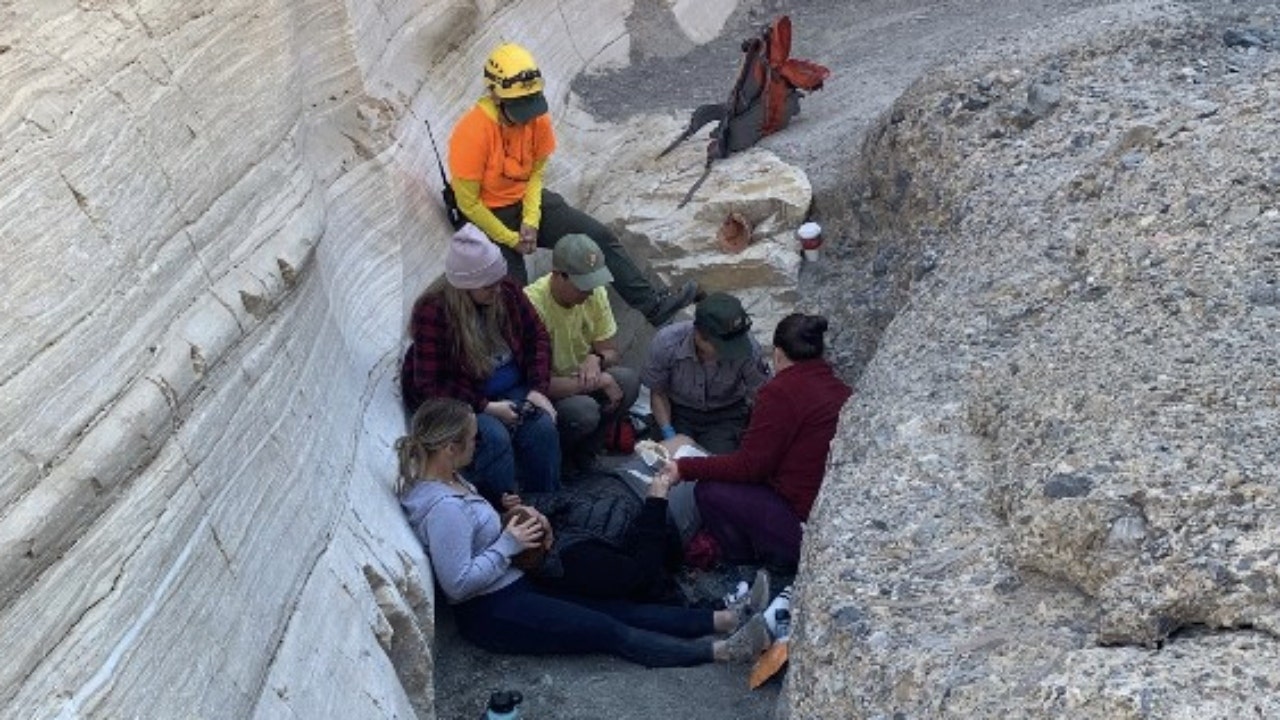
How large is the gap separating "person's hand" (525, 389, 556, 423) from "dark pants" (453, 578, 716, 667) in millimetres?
881

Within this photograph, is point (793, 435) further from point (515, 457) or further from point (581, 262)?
point (581, 262)

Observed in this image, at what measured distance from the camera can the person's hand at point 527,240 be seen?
748 centimetres

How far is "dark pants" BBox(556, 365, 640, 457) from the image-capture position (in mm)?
Result: 6902

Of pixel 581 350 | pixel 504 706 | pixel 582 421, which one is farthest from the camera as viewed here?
pixel 581 350

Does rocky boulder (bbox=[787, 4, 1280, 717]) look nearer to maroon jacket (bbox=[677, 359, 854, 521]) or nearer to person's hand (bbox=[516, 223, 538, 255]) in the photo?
maroon jacket (bbox=[677, 359, 854, 521])

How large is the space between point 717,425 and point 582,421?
604mm

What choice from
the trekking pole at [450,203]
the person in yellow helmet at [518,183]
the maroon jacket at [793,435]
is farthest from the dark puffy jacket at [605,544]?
the trekking pole at [450,203]

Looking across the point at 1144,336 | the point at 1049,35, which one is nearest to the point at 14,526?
the point at 1144,336

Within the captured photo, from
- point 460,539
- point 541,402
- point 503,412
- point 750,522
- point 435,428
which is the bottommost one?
point 750,522

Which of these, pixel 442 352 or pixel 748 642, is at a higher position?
pixel 442 352

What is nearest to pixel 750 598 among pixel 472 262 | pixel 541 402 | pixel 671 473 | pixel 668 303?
pixel 671 473

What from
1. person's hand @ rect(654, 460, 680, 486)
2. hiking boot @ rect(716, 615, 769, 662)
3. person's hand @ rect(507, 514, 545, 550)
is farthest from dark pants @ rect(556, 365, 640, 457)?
hiking boot @ rect(716, 615, 769, 662)

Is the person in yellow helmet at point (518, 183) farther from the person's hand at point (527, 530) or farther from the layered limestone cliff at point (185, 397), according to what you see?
the person's hand at point (527, 530)

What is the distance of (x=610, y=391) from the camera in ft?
23.5
